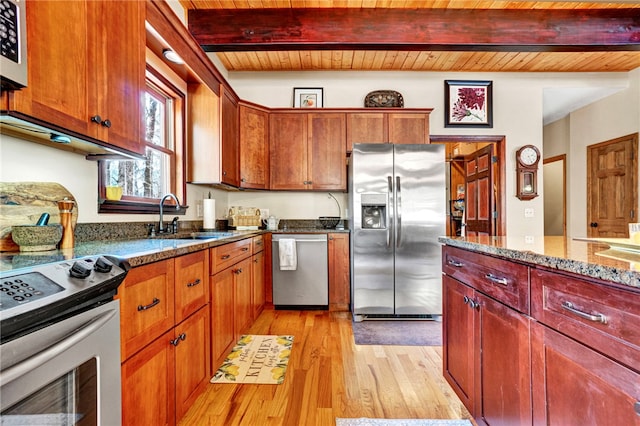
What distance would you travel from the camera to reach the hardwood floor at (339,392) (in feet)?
5.25

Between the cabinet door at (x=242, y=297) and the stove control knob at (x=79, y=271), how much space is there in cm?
143

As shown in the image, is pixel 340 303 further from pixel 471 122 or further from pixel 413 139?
pixel 471 122

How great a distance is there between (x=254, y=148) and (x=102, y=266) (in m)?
2.75

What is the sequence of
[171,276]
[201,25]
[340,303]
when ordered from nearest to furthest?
[171,276] → [201,25] → [340,303]

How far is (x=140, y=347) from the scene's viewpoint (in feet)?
3.71

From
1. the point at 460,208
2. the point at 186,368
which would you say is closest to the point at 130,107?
the point at 186,368

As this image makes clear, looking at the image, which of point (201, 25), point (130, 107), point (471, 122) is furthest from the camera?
point (471, 122)

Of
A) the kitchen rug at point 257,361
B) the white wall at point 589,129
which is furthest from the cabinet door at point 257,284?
the white wall at point 589,129

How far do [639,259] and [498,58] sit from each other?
12.0ft

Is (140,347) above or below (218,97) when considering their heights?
below

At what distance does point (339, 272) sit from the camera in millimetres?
3354

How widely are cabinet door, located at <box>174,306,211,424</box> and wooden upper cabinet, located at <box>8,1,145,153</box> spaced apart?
96 centimetres

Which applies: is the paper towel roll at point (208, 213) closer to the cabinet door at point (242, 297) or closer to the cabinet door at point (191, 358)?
the cabinet door at point (242, 297)

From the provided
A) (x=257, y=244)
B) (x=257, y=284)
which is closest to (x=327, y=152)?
(x=257, y=244)
